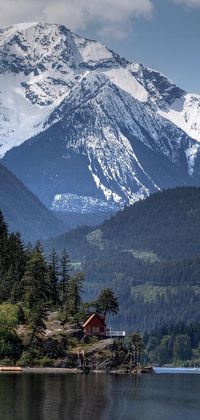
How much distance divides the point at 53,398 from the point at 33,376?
36.7m

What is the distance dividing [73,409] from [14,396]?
11.9 metres

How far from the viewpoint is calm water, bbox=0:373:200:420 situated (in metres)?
138

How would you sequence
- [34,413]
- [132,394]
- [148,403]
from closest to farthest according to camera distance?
[34,413] < [148,403] < [132,394]

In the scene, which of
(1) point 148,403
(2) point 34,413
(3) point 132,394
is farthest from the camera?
(3) point 132,394

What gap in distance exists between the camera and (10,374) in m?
193

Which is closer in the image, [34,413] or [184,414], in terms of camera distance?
[34,413]

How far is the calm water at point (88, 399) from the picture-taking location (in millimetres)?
138250

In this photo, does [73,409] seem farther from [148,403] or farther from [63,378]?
[63,378]

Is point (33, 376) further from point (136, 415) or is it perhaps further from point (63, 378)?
point (136, 415)

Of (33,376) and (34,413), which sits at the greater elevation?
(33,376)

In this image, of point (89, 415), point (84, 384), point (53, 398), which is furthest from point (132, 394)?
point (89, 415)

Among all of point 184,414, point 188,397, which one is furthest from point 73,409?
point 188,397

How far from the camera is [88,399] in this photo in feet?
512

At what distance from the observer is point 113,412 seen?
143000 mm
